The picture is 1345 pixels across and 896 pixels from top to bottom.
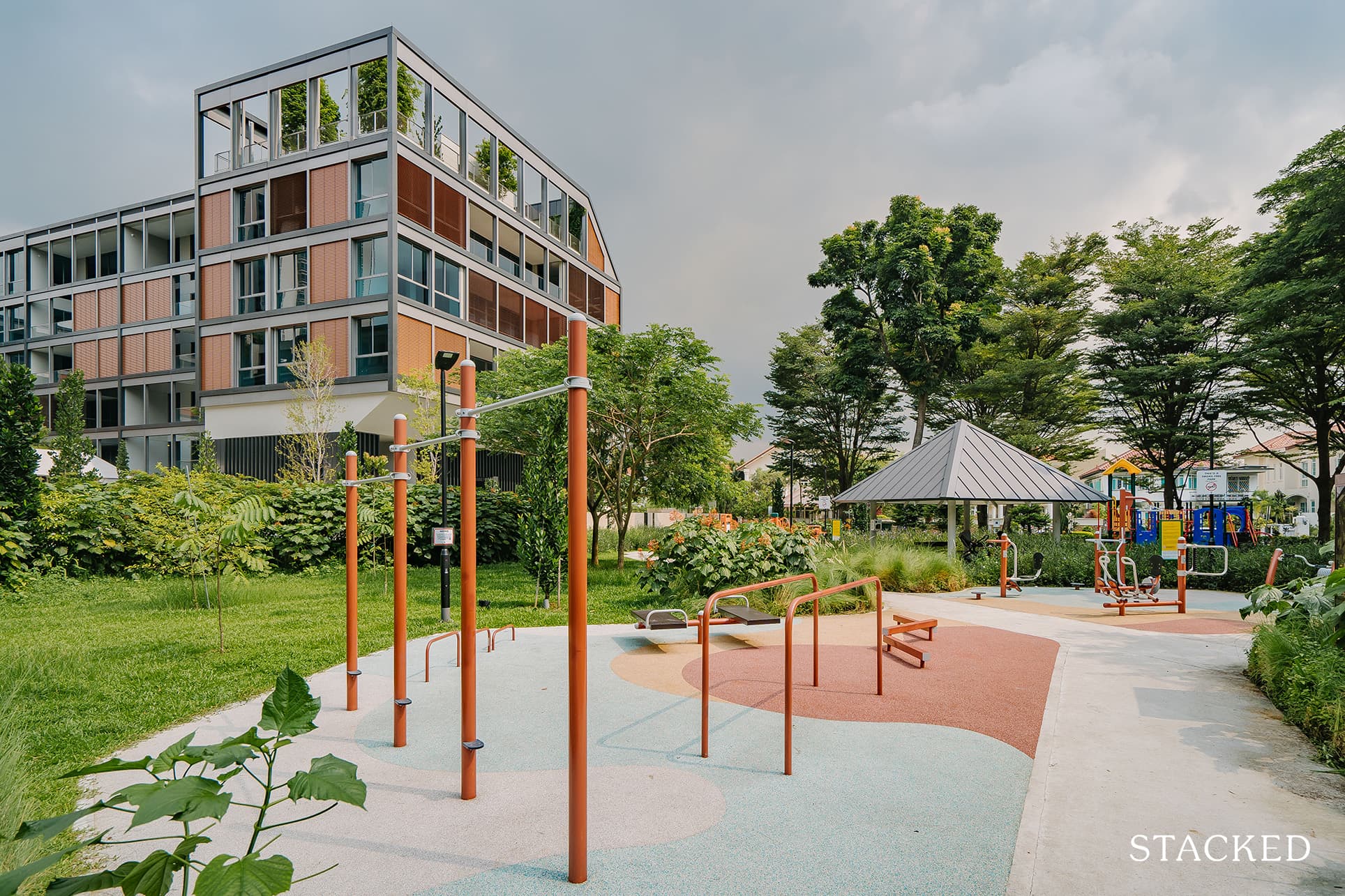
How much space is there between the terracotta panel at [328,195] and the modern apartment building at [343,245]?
7cm

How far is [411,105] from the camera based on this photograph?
2572 cm

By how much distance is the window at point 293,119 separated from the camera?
2597 centimetres

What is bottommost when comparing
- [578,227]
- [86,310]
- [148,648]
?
[148,648]

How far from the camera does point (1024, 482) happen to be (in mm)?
17406

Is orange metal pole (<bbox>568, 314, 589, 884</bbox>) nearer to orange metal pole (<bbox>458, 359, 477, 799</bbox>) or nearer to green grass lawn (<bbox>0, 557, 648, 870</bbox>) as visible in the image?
orange metal pole (<bbox>458, 359, 477, 799</bbox>)

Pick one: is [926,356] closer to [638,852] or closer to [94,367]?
[638,852]

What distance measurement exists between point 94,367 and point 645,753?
140 feet

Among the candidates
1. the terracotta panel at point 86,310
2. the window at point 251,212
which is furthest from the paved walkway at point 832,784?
the terracotta panel at point 86,310

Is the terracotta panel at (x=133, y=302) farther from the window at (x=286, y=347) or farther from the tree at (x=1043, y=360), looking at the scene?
the tree at (x=1043, y=360)

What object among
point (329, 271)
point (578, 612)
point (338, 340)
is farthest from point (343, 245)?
point (578, 612)

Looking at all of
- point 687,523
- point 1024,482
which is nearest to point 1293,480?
point 1024,482

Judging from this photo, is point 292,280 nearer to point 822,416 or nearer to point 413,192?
point 413,192

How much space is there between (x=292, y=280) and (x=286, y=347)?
2.54 metres

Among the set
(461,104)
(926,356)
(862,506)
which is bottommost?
(862,506)
